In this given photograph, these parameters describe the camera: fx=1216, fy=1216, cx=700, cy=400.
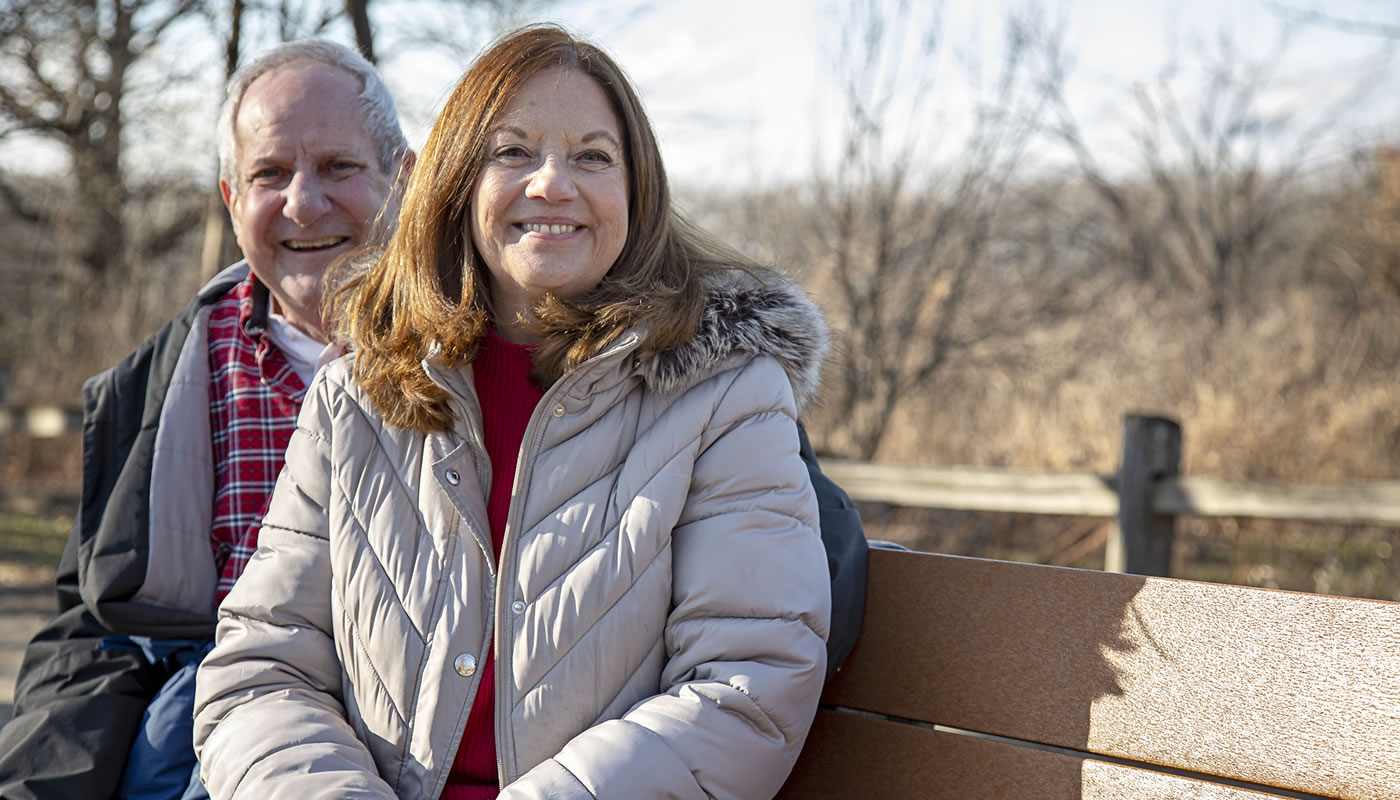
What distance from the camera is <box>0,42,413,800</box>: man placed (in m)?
2.33

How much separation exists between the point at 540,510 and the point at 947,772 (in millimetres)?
785

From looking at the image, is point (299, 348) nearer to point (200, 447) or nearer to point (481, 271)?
point (200, 447)

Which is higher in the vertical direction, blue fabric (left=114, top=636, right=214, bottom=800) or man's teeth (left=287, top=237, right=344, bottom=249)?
man's teeth (left=287, top=237, right=344, bottom=249)

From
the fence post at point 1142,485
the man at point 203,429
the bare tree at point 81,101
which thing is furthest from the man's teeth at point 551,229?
the bare tree at point 81,101

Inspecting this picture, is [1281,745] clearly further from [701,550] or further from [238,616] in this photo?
[238,616]

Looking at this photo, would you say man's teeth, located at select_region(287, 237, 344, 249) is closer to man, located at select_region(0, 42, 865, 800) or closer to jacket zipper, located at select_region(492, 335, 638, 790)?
man, located at select_region(0, 42, 865, 800)

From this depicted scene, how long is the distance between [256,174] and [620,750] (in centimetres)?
165

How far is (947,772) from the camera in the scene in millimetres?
1976

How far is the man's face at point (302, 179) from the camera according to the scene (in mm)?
2664

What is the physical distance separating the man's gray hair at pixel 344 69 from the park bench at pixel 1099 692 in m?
1.49

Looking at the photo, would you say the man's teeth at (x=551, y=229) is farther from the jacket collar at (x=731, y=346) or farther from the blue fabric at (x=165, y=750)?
the blue fabric at (x=165, y=750)

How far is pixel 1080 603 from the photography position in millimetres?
1879

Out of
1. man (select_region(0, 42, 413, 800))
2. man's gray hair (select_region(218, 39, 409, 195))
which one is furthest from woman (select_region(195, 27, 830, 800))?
man's gray hair (select_region(218, 39, 409, 195))

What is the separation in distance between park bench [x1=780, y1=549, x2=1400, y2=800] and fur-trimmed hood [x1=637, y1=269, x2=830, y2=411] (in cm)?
38
